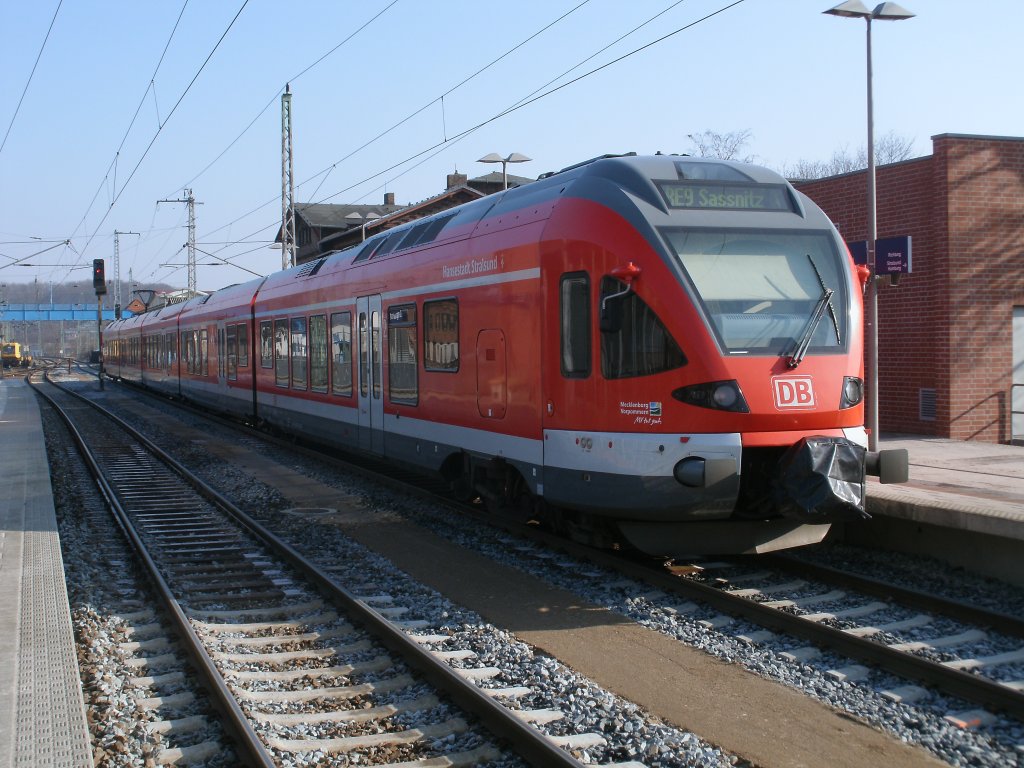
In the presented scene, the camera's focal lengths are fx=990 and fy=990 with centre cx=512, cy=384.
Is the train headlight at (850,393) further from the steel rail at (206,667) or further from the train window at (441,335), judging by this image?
the steel rail at (206,667)

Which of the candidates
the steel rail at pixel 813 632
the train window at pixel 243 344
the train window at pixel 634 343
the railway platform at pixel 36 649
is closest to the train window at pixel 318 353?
the railway platform at pixel 36 649

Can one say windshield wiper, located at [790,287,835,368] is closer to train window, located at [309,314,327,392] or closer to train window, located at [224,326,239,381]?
train window, located at [309,314,327,392]

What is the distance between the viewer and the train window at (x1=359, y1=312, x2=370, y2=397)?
514 inches

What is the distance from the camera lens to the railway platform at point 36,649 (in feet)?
14.9

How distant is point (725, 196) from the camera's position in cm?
801

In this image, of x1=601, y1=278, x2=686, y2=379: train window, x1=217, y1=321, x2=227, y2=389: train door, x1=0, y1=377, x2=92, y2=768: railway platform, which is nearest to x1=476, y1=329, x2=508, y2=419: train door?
x1=601, y1=278, x2=686, y2=379: train window

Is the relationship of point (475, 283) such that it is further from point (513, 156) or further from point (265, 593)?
point (513, 156)

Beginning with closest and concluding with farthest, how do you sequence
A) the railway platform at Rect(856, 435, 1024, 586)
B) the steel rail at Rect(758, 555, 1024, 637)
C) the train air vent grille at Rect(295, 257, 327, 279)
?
the steel rail at Rect(758, 555, 1024, 637), the railway platform at Rect(856, 435, 1024, 586), the train air vent grille at Rect(295, 257, 327, 279)

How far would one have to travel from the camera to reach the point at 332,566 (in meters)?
8.93

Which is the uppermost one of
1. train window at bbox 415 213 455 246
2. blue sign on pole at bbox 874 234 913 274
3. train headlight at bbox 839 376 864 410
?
train window at bbox 415 213 455 246

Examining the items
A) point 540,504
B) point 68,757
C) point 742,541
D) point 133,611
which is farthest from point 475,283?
point 68,757

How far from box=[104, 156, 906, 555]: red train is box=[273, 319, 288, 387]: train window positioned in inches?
328

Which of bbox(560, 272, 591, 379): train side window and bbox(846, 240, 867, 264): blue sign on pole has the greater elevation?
bbox(846, 240, 867, 264): blue sign on pole

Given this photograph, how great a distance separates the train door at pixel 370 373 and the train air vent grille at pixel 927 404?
27.3 feet
